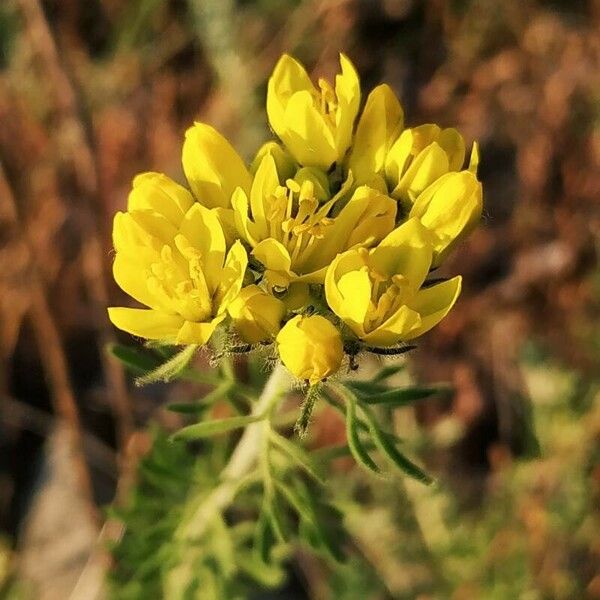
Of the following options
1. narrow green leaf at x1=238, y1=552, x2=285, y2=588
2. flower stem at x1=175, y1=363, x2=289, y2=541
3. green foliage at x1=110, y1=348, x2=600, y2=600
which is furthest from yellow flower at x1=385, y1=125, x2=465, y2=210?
narrow green leaf at x1=238, y1=552, x2=285, y2=588

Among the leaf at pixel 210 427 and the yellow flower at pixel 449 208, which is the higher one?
the yellow flower at pixel 449 208

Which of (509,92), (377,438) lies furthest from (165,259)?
(509,92)

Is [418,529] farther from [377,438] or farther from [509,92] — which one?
[509,92]

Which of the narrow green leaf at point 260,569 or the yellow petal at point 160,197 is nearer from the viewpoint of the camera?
the yellow petal at point 160,197

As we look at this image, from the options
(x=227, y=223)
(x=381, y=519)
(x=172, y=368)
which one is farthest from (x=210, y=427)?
(x=381, y=519)

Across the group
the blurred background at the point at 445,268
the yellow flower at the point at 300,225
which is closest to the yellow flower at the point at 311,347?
the yellow flower at the point at 300,225

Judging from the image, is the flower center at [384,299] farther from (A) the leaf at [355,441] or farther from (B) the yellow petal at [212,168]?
(B) the yellow petal at [212,168]
